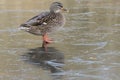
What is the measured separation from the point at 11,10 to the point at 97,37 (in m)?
5.29

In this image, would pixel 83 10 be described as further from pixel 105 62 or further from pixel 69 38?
pixel 105 62

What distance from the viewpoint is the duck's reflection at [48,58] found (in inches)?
241

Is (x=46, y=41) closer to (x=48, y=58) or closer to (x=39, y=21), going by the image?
(x=39, y=21)

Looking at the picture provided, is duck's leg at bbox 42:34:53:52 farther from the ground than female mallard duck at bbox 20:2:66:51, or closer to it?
closer to it

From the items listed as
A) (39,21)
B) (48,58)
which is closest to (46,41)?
(39,21)

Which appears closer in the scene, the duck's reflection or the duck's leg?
the duck's reflection

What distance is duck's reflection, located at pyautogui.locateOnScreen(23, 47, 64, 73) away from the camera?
241 inches

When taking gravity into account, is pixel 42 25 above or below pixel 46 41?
above

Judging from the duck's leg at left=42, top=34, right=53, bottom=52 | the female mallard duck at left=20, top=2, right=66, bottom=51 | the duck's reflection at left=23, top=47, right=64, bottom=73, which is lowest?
the duck's reflection at left=23, top=47, right=64, bottom=73

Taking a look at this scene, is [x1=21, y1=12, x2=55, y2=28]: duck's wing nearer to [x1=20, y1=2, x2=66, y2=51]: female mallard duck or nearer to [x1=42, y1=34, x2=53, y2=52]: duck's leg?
[x1=20, y1=2, x2=66, y2=51]: female mallard duck

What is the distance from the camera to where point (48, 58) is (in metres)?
6.74

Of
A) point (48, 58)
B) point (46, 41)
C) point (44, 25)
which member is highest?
point (44, 25)

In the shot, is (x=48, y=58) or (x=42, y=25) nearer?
(x=48, y=58)

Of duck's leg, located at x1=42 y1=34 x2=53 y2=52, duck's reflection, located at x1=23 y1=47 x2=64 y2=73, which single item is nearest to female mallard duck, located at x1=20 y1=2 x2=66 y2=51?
duck's leg, located at x1=42 y1=34 x2=53 y2=52
